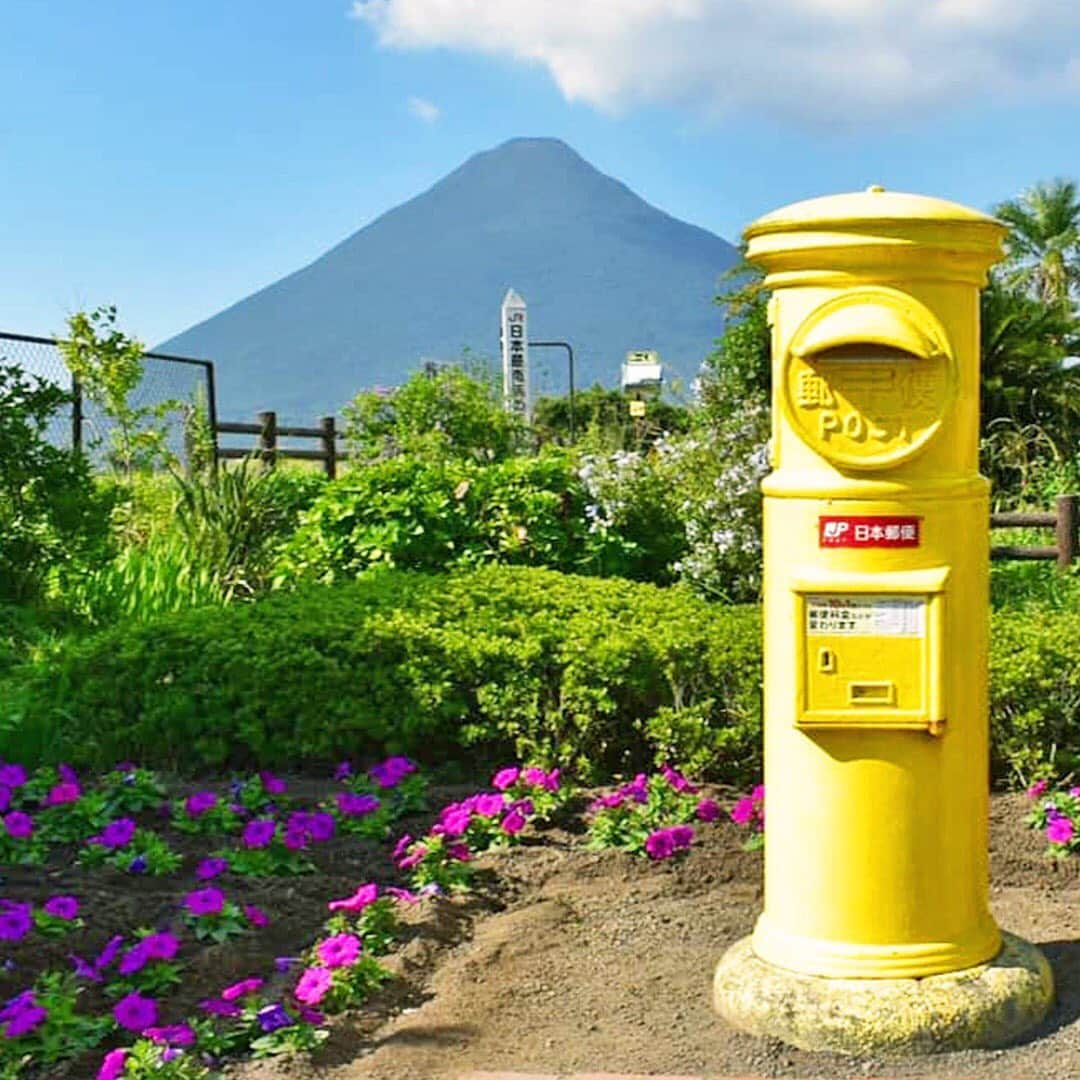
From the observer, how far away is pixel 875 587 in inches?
128

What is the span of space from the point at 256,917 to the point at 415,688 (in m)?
1.61

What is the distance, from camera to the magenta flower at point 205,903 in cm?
404

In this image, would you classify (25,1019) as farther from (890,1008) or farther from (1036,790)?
(1036,790)

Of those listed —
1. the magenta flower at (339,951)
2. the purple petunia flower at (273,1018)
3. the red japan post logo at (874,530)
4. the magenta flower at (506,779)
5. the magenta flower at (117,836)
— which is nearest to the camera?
the red japan post logo at (874,530)

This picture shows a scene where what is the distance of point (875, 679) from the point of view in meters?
3.29

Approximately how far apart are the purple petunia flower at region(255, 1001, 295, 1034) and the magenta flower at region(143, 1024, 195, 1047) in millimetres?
150

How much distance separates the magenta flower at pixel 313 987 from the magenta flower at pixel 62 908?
2.60 ft

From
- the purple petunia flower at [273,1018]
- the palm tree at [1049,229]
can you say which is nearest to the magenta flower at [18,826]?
the purple petunia flower at [273,1018]

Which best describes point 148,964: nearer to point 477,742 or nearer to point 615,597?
point 477,742

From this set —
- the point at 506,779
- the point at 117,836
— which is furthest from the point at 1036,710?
the point at 117,836

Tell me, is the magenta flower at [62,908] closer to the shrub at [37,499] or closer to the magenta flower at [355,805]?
the magenta flower at [355,805]

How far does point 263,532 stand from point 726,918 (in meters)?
6.21

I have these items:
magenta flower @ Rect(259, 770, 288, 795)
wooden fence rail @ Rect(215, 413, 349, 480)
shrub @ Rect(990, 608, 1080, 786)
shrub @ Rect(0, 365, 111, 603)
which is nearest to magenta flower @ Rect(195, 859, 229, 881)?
magenta flower @ Rect(259, 770, 288, 795)

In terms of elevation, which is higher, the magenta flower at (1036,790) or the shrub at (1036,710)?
the shrub at (1036,710)
